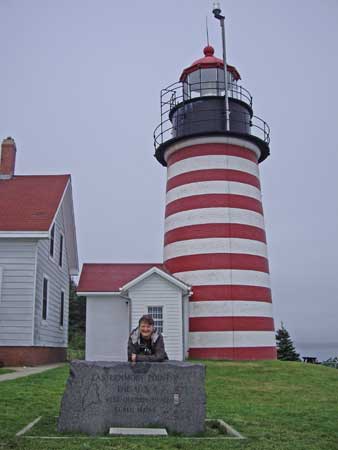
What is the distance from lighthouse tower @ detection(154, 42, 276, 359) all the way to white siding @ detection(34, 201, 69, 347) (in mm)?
4530

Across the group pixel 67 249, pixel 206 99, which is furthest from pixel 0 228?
pixel 206 99

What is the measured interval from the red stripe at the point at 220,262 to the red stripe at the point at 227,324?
188 centimetres

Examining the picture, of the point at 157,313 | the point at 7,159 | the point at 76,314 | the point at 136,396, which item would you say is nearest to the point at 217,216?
the point at 157,313

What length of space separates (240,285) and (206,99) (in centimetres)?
760

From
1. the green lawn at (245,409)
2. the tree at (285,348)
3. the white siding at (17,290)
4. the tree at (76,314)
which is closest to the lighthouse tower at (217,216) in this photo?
the green lawn at (245,409)

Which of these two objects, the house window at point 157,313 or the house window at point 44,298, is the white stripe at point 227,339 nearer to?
the house window at point 157,313

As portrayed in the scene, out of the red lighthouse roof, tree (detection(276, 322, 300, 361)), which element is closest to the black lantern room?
the red lighthouse roof

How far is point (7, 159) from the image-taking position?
22.0 metres

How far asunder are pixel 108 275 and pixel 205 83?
892cm

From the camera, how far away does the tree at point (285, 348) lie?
1195 inches

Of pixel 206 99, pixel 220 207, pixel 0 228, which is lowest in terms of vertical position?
pixel 0 228

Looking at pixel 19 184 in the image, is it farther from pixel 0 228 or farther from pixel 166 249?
pixel 166 249

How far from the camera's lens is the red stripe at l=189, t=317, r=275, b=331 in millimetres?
19516

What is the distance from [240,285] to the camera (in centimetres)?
1986
